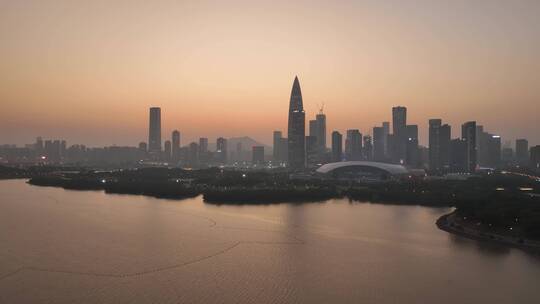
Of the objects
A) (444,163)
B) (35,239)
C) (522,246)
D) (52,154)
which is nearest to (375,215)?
(522,246)

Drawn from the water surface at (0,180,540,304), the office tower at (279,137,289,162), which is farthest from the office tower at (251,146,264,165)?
the water surface at (0,180,540,304)

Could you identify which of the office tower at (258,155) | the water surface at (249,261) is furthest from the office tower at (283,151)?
the water surface at (249,261)

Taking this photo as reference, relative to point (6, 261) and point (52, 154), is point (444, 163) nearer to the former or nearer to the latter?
point (6, 261)

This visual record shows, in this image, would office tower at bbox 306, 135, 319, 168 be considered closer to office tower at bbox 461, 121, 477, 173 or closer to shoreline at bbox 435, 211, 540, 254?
office tower at bbox 461, 121, 477, 173

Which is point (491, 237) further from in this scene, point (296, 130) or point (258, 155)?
point (258, 155)

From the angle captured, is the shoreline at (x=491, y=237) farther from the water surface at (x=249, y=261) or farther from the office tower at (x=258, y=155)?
the office tower at (x=258, y=155)

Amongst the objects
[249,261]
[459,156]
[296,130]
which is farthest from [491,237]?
[296,130]

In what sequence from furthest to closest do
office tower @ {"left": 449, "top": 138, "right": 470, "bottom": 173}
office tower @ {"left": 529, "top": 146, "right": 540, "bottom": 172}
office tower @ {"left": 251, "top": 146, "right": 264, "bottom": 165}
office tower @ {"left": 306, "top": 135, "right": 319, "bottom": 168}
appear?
office tower @ {"left": 251, "top": 146, "right": 264, "bottom": 165}, office tower @ {"left": 306, "top": 135, "right": 319, "bottom": 168}, office tower @ {"left": 529, "top": 146, "right": 540, "bottom": 172}, office tower @ {"left": 449, "top": 138, "right": 470, "bottom": 173}
